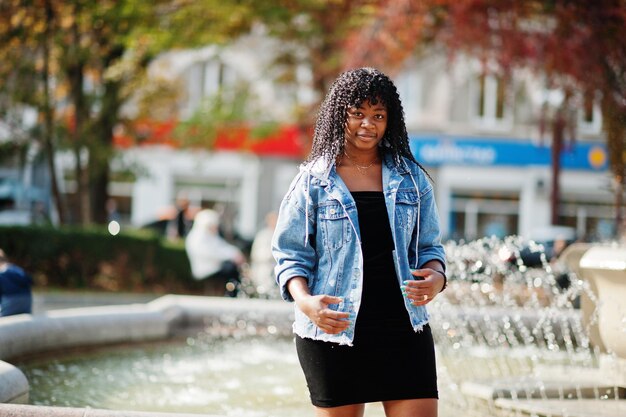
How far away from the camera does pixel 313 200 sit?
336 cm

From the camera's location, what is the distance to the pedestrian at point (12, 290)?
7.33 meters

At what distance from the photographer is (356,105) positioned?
336cm

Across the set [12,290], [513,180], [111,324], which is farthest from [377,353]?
[513,180]

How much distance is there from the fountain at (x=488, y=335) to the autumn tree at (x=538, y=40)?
1224 millimetres

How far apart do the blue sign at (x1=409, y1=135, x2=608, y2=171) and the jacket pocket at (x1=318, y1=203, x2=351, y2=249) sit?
2846 cm

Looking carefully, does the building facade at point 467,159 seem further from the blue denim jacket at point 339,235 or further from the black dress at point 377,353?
the black dress at point 377,353

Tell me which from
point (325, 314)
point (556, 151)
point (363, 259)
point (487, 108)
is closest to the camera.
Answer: point (325, 314)

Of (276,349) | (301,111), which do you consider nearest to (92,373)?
(276,349)

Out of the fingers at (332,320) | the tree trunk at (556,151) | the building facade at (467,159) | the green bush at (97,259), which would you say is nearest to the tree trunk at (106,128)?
the green bush at (97,259)

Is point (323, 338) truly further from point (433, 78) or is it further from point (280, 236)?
point (433, 78)

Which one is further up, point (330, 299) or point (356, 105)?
point (356, 105)

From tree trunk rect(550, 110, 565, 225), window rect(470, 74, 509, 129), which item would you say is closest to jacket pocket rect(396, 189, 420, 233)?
tree trunk rect(550, 110, 565, 225)

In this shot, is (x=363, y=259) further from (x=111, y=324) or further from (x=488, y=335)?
(x=488, y=335)

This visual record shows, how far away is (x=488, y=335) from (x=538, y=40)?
4675 mm
